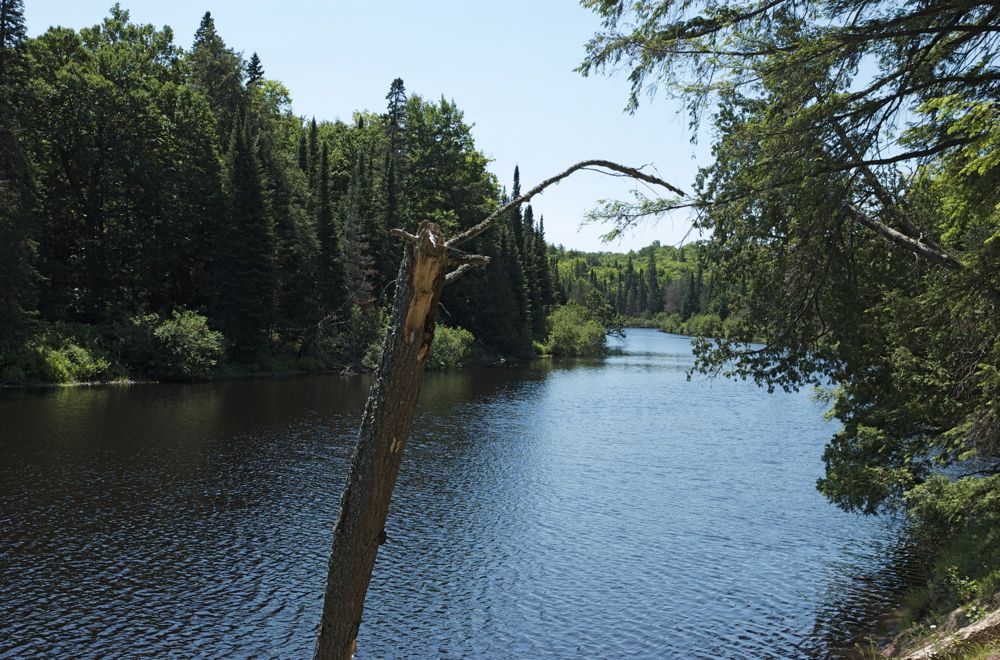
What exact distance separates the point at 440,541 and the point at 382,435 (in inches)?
539

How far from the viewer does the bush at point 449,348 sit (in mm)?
57250

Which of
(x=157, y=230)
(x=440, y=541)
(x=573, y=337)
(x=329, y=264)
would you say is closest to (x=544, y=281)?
(x=573, y=337)

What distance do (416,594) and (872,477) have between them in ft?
30.8

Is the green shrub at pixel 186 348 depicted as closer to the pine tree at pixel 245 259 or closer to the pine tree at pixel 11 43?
the pine tree at pixel 245 259

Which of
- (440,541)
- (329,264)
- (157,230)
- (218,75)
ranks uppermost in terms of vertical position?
(218,75)

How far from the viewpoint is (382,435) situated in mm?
5258

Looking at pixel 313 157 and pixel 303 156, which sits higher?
pixel 303 156

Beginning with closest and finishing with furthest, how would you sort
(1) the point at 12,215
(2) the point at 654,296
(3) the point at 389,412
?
(3) the point at 389,412
(1) the point at 12,215
(2) the point at 654,296

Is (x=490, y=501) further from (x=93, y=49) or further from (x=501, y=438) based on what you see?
(x=93, y=49)

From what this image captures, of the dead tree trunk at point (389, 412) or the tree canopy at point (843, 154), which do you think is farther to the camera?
the tree canopy at point (843, 154)

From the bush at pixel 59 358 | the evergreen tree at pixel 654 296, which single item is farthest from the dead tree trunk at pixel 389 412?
the evergreen tree at pixel 654 296

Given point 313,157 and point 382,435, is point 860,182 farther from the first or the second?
point 313,157

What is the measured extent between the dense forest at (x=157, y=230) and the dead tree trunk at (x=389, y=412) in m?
36.7

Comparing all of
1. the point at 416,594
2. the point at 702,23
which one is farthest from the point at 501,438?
the point at 702,23
